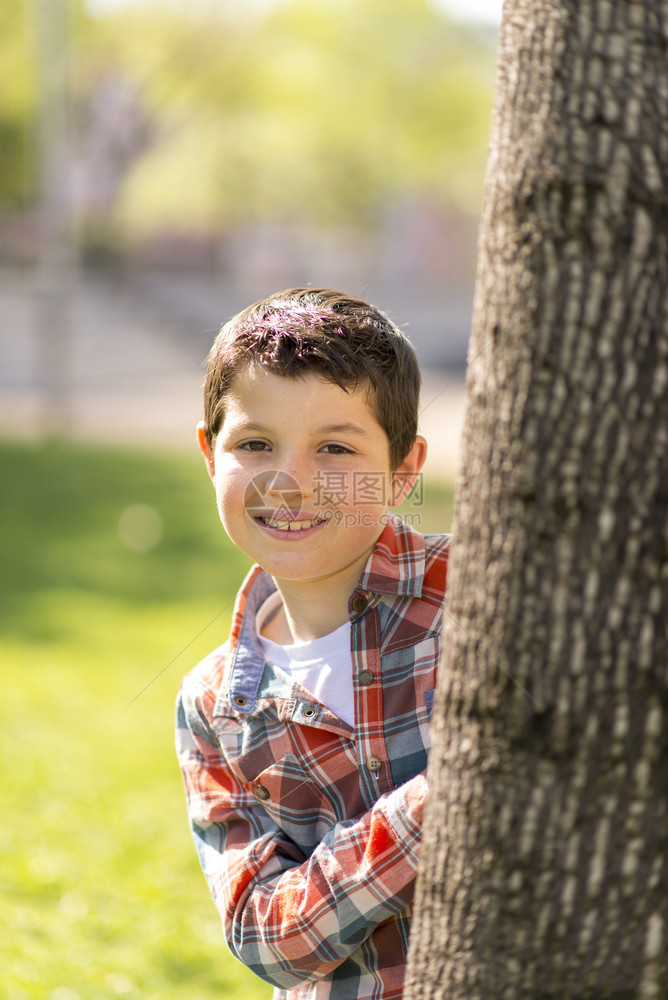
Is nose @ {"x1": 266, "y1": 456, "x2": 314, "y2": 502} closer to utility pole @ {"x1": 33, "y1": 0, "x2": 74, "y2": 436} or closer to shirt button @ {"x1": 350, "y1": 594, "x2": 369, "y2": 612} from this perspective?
shirt button @ {"x1": 350, "y1": 594, "x2": 369, "y2": 612}

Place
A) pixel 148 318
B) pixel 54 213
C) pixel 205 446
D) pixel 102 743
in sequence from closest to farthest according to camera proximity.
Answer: pixel 205 446 → pixel 148 318 → pixel 102 743 → pixel 54 213

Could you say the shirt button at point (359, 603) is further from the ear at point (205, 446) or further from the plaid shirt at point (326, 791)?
the ear at point (205, 446)

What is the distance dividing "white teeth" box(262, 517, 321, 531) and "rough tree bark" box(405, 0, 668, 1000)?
19.6 inches

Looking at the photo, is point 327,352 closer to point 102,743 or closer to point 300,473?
point 300,473

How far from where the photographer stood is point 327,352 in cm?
164

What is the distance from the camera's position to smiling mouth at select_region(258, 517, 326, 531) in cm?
164

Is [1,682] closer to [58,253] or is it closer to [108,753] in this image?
[108,753]

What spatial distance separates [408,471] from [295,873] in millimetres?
660

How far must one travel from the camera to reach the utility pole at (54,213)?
12.2m

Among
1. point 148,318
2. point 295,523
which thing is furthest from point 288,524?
Answer: point 148,318

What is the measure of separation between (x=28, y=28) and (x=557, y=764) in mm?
16513

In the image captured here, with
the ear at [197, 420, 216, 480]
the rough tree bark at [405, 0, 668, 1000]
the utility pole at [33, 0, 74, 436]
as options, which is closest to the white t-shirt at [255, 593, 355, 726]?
the ear at [197, 420, 216, 480]

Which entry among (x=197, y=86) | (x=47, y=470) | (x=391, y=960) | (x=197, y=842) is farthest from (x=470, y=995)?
(x=197, y=86)

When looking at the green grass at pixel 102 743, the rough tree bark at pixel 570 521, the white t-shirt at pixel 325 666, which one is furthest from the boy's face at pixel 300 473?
the green grass at pixel 102 743
